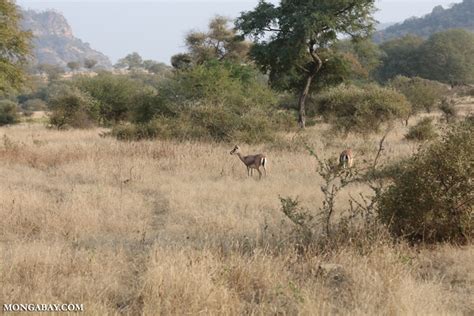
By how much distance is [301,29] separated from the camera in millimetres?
22344

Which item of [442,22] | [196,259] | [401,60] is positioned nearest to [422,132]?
[196,259]

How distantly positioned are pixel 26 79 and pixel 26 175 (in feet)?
28.2

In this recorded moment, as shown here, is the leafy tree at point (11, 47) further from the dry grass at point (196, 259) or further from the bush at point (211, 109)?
the dry grass at point (196, 259)

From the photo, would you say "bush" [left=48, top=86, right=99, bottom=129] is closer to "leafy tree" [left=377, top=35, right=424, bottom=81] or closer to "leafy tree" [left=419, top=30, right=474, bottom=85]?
"leafy tree" [left=377, top=35, right=424, bottom=81]

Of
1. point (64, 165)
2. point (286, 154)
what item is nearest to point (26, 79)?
point (64, 165)

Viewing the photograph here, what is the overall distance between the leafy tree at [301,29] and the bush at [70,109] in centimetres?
1038

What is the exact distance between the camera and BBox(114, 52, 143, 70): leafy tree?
149 m

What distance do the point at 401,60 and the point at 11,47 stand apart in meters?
51.0

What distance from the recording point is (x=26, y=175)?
1132cm

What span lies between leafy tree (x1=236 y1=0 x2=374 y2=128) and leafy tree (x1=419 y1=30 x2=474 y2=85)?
34.4 metres

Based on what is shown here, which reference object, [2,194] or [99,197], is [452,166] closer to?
[99,197]

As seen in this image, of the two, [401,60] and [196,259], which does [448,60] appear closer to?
[401,60]

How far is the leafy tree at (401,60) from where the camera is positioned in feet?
188

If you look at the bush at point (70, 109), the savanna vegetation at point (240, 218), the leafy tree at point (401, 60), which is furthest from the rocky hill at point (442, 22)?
the savanna vegetation at point (240, 218)
